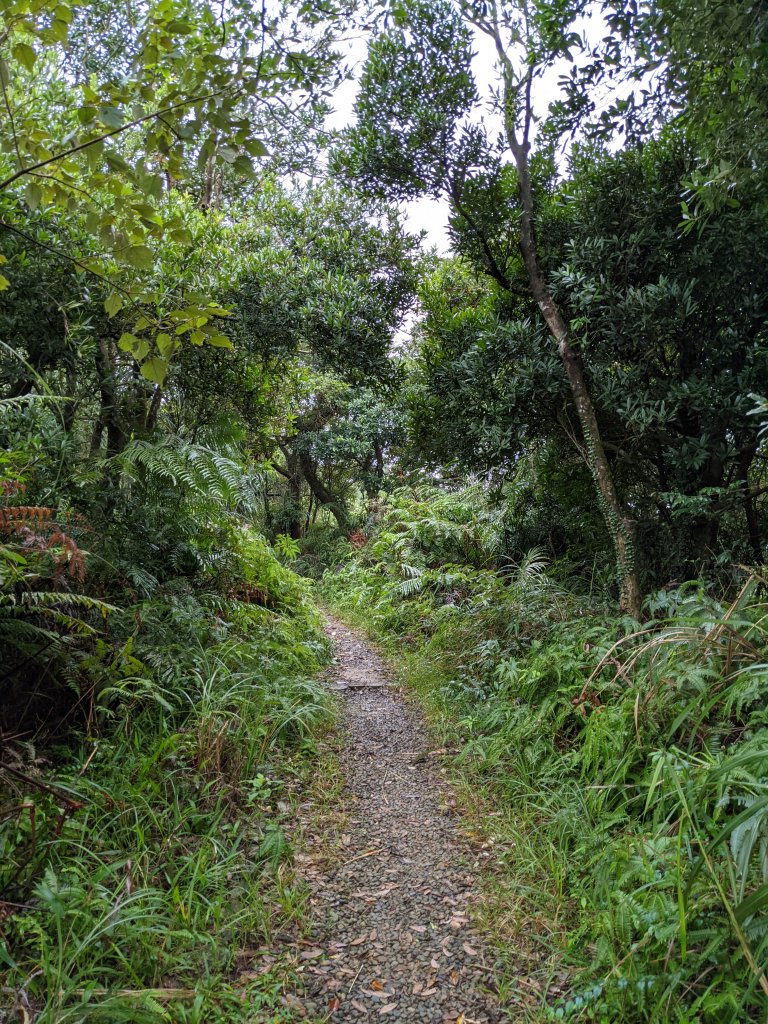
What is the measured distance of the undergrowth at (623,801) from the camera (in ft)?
7.17

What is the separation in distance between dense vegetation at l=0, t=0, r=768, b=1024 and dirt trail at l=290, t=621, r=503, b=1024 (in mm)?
194

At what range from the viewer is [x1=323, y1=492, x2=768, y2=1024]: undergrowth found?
2186 mm

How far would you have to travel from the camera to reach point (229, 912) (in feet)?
9.07

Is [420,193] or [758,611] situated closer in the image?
[758,611]

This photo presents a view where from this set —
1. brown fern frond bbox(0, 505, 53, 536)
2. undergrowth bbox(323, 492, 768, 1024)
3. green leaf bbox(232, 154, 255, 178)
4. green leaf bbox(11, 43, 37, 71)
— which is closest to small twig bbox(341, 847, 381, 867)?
undergrowth bbox(323, 492, 768, 1024)

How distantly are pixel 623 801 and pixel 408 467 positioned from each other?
17.2 feet

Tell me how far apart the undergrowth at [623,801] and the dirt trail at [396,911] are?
186 millimetres

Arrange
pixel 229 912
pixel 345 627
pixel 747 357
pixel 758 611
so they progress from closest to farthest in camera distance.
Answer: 1. pixel 229 912
2. pixel 758 611
3. pixel 747 357
4. pixel 345 627

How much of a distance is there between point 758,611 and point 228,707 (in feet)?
11.3

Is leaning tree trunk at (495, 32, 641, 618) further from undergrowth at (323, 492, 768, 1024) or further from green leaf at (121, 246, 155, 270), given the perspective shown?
green leaf at (121, 246, 155, 270)

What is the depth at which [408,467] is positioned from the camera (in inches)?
311

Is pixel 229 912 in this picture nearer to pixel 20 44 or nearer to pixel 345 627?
pixel 20 44

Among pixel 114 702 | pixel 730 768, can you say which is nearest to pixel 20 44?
pixel 114 702

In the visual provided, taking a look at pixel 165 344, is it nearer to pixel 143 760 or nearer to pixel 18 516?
pixel 18 516
